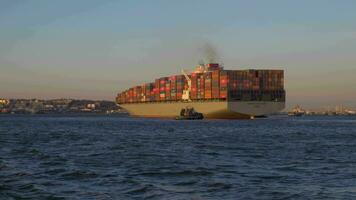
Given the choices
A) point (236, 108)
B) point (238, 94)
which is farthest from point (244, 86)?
point (236, 108)

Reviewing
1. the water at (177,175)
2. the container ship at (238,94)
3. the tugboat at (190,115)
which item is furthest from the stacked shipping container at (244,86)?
the water at (177,175)

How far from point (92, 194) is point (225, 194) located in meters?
5.42

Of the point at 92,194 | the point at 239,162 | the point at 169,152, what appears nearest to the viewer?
the point at 92,194

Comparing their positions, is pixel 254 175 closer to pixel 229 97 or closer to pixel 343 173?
pixel 343 173

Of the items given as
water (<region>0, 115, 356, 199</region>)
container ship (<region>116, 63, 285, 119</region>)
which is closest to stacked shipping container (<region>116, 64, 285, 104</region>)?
container ship (<region>116, 63, 285, 119</region>)

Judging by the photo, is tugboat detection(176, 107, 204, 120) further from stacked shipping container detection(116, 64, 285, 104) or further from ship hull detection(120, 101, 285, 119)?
stacked shipping container detection(116, 64, 285, 104)

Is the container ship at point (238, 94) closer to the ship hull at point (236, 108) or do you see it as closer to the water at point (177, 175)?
the ship hull at point (236, 108)

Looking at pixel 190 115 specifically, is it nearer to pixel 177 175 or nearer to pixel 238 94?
pixel 238 94

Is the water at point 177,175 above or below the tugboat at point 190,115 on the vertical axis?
below

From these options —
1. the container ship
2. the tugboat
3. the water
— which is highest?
the container ship

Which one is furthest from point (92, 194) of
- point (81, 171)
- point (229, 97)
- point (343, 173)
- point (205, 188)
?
point (229, 97)

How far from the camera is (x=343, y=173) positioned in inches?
1185

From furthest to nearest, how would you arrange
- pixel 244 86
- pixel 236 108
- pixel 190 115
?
pixel 190 115, pixel 244 86, pixel 236 108

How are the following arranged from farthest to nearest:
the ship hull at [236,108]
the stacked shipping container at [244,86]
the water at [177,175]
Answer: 1. the stacked shipping container at [244,86]
2. the ship hull at [236,108]
3. the water at [177,175]
